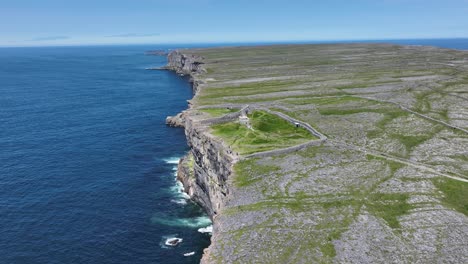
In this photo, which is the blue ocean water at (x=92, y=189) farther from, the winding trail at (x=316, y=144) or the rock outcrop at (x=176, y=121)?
the winding trail at (x=316, y=144)

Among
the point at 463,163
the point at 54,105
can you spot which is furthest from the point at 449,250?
the point at 54,105

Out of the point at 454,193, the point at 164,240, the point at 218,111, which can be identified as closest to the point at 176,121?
the point at 218,111

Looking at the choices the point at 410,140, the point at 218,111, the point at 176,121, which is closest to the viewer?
the point at 410,140

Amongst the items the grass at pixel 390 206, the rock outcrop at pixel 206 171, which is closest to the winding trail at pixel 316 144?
the rock outcrop at pixel 206 171

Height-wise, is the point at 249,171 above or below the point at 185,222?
above

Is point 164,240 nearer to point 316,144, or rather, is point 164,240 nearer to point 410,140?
point 316,144

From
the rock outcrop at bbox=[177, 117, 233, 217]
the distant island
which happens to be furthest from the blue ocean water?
the distant island
